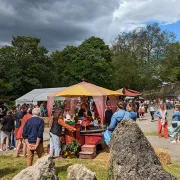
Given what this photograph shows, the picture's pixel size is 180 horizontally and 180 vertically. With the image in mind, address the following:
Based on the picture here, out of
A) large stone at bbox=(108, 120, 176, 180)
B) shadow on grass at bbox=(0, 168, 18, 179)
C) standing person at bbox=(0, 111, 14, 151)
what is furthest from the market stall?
large stone at bbox=(108, 120, 176, 180)

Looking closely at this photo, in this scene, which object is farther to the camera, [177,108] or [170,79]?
[170,79]

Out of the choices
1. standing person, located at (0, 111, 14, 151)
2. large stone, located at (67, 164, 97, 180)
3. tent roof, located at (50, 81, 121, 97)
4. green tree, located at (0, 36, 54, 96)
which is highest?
green tree, located at (0, 36, 54, 96)

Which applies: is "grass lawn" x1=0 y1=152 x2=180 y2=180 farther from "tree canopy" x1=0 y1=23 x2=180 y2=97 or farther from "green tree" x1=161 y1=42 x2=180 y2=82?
"green tree" x1=161 y1=42 x2=180 y2=82

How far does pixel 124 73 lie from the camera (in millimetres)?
50031

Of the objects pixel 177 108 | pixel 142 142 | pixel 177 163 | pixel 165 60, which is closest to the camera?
pixel 142 142

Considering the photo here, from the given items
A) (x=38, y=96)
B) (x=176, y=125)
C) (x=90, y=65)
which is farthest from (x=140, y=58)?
(x=176, y=125)

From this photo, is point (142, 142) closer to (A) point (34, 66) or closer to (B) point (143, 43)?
(A) point (34, 66)

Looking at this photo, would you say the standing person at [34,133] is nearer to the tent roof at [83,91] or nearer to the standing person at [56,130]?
the standing person at [56,130]

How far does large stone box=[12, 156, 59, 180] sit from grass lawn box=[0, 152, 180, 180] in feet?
7.36

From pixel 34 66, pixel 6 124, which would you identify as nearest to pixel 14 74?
pixel 34 66

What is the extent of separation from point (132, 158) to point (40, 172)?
148 centimetres

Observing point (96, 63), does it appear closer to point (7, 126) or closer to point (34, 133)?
point (7, 126)

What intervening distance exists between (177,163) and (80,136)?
11.7 feet

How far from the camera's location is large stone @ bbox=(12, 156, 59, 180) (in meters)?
4.40
